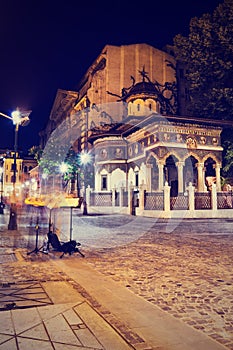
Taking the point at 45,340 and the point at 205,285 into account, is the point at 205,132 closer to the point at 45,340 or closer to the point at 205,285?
the point at 205,285

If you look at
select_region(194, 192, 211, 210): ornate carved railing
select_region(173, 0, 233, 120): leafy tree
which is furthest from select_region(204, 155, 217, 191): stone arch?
select_region(194, 192, 211, 210): ornate carved railing

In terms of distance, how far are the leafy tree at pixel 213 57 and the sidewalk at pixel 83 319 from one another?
28.8 meters

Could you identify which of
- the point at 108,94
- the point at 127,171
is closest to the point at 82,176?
the point at 127,171

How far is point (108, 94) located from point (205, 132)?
18.3 metres

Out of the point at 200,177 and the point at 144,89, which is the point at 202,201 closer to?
the point at 200,177

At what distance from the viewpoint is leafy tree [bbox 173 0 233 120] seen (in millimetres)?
29641

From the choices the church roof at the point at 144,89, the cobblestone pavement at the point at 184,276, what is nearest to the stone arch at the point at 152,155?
the church roof at the point at 144,89

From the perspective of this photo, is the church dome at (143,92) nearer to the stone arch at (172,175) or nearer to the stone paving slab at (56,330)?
the stone arch at (172,175)

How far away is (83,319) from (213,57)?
1263 inches

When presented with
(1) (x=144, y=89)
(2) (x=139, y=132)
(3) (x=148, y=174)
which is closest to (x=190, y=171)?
(3) (x=148, y=174)

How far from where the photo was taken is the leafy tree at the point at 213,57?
97.2ft

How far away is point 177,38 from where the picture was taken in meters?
34.6

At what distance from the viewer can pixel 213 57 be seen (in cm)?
3067

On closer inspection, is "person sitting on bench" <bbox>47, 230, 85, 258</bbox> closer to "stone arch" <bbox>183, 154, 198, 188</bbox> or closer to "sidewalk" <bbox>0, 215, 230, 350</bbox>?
"sidewalk" <bbox>0, 215, 230, 350</bbox>
